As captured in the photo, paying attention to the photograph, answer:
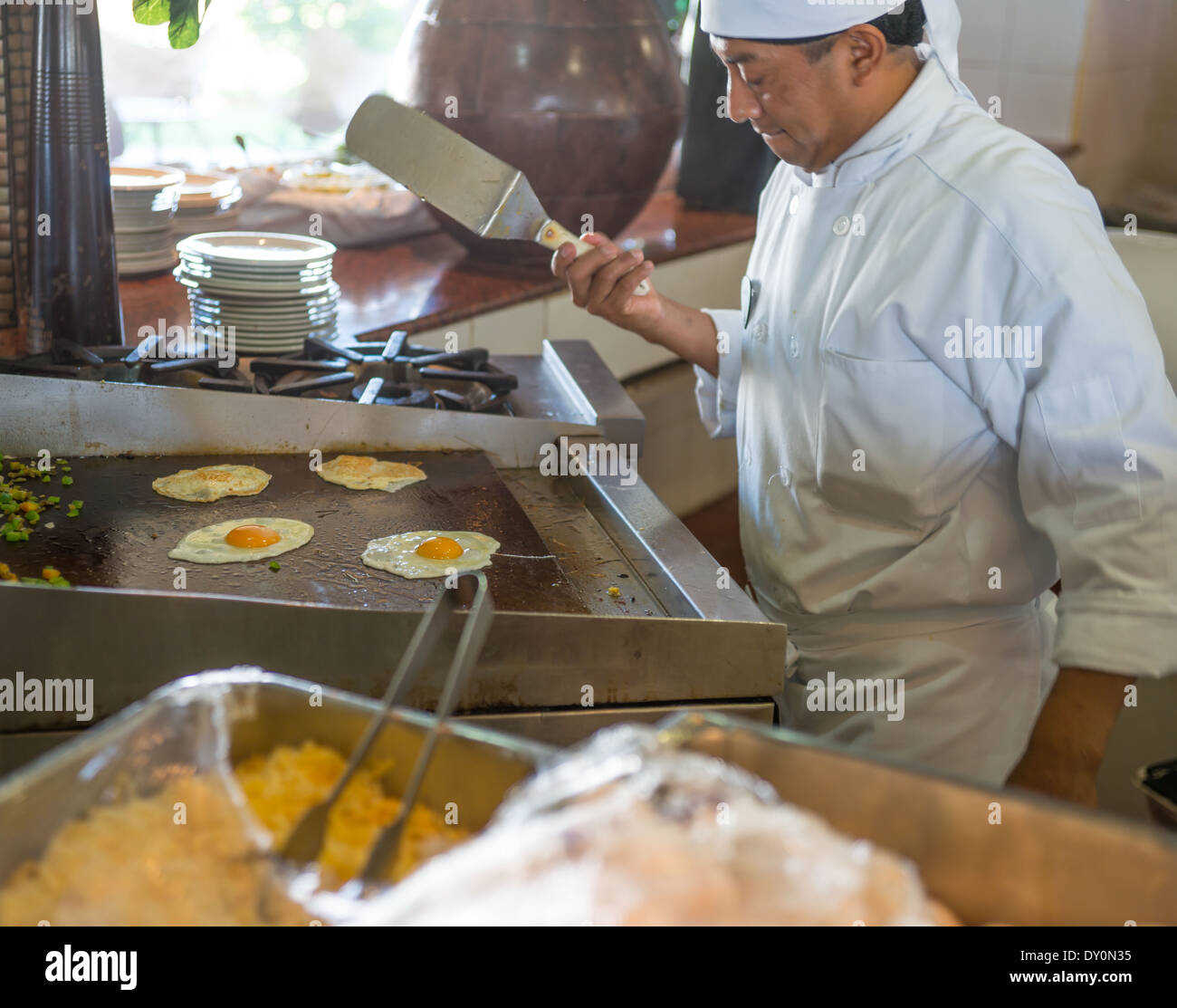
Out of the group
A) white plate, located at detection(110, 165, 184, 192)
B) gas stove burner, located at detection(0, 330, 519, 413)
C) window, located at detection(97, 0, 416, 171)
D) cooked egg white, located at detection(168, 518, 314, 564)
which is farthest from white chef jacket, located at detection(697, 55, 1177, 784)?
window, located at detection(97, 0, 416, 171)

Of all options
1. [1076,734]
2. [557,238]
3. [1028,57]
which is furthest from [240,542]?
[1028,57]

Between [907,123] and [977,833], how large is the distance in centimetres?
147

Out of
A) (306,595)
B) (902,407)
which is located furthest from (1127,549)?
(306,595)

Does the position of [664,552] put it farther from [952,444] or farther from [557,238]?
[557,238]

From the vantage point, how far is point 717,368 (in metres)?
2.47

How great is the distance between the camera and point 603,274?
2.11 meters

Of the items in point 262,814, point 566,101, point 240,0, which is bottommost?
point 262,814

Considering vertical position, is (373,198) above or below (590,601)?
above

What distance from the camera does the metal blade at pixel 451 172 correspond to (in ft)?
7.02

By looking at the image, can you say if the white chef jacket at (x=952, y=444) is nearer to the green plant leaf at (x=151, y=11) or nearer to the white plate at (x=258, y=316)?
the white plate at (x=258, y=316)

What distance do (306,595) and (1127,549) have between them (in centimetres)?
118

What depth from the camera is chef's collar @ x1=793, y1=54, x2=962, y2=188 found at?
186 centimetres

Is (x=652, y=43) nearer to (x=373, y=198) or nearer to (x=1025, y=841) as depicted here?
(x=373, y=198)
